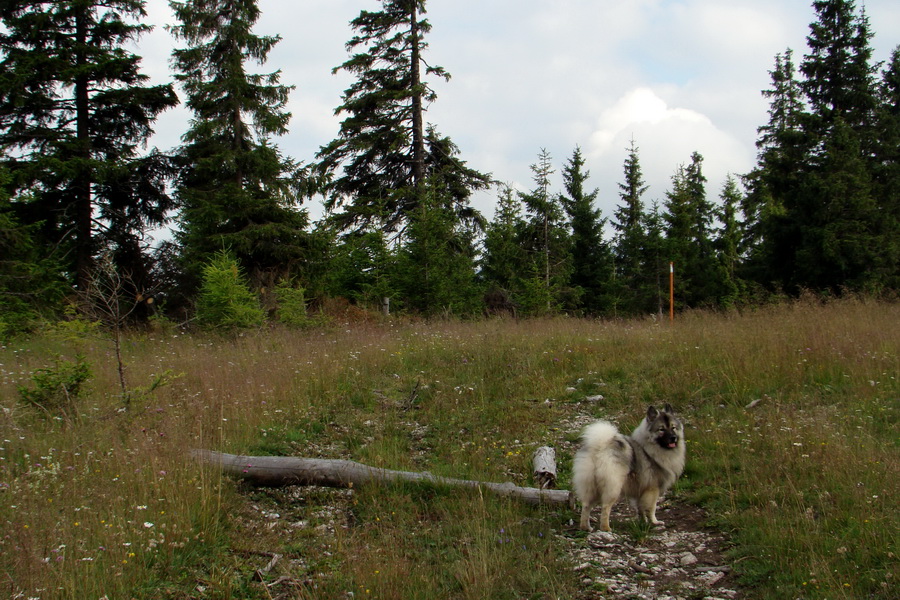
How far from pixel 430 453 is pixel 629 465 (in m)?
2.63

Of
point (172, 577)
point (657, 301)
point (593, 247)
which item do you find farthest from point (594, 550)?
point (593, 247)

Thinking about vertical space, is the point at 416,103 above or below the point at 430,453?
above

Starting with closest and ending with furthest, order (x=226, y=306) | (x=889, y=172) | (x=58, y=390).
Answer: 1. (x=58, y=390)
2. (x=226, y=306)
3. (x=889, y=172)

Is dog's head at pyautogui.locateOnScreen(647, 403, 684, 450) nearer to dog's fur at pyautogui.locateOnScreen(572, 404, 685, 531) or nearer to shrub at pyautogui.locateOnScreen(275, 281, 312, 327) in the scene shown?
dog's fur at pyautogui.locateOnScreen(572, 404, 685, 531)

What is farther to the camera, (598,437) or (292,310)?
(292,310)

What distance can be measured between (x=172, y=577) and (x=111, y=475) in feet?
4.89

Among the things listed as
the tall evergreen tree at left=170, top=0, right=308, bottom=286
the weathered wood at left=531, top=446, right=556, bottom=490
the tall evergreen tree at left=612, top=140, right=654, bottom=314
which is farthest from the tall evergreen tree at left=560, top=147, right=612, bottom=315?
the weathered wood at left=531, top=446, right=556, bottom=490

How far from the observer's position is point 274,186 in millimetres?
19406

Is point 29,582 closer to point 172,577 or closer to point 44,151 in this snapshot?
point 172,577

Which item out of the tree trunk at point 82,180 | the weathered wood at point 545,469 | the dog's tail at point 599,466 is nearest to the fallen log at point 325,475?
the weathered wood at point 545,469

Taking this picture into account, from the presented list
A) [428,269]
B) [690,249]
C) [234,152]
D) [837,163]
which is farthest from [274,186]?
[690,249]

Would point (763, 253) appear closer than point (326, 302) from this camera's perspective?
No

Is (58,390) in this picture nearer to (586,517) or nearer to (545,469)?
(545,469)

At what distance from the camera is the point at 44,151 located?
17.5 m
